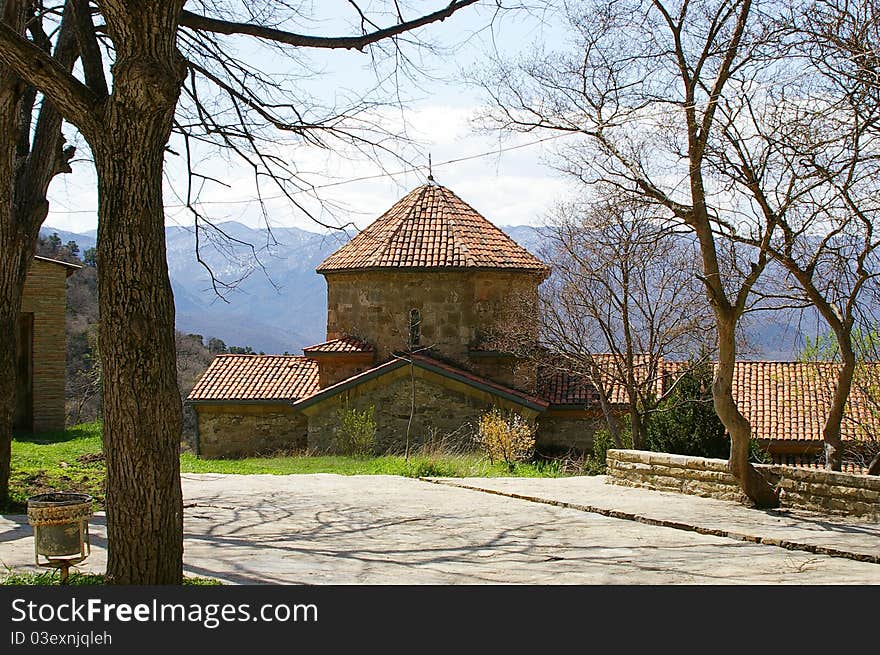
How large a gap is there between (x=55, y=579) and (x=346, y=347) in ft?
74.6

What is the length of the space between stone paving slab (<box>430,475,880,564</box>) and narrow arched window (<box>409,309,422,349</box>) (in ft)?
44.8

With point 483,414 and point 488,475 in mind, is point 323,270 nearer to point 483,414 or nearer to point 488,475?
point 483,414

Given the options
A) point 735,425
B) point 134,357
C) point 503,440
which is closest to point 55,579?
point 134,357

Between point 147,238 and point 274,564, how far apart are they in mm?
3174

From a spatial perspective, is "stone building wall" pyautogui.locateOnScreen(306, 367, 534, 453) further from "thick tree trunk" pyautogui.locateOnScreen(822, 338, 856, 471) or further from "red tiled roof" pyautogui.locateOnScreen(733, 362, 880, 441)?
"thick tree trunk" pyautogui.locateOnScreen(822, 338, 856, 471)

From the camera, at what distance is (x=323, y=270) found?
30125mm

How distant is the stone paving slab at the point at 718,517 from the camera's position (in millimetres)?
9398

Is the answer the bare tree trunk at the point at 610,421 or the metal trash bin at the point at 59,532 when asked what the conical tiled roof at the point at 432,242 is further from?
the metal trash bin at the point at 59,532

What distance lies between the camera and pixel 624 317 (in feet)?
87.5

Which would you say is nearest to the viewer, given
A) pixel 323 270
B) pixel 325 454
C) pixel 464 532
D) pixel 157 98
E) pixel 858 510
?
pixel 157 98

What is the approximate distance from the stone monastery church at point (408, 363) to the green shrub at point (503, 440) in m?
2.03

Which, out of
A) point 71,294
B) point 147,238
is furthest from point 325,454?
point 71,294

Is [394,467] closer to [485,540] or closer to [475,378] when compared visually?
[475,378]

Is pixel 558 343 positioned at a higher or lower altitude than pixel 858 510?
higher
